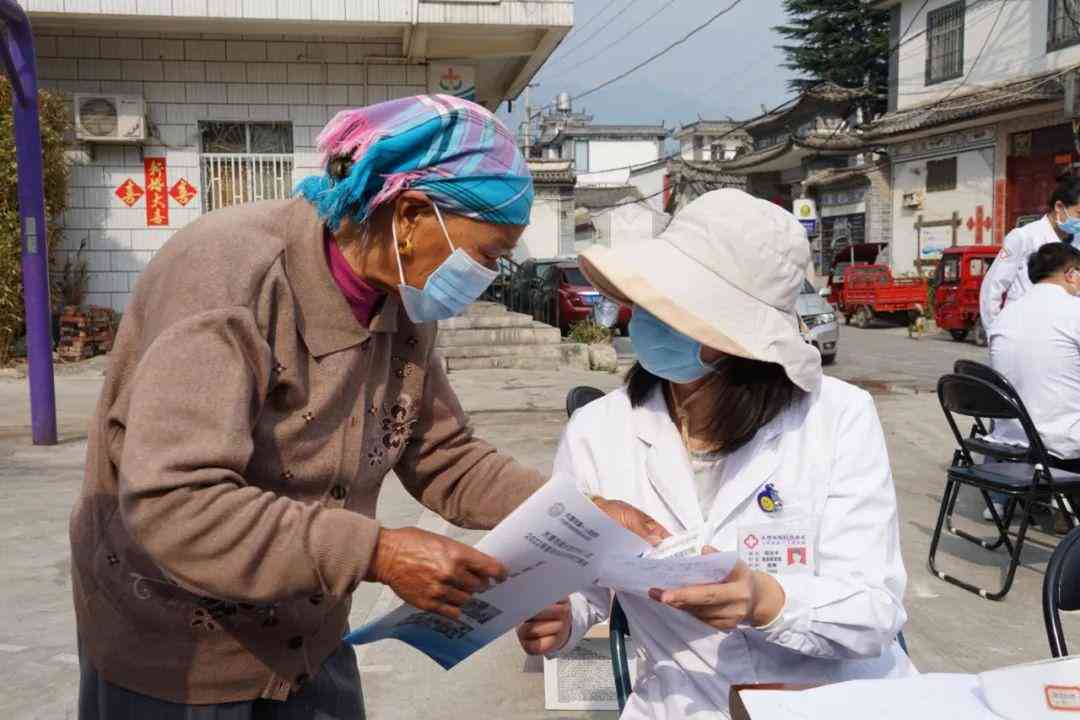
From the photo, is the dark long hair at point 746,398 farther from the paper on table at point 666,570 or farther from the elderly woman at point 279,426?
the elderly woman at point 279,426

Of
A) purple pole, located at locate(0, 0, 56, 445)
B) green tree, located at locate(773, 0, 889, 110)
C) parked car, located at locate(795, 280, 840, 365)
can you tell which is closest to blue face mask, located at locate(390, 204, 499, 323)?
purple pole, located at locate(0, 0, 56, 445)

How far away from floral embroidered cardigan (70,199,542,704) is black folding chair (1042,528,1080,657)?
1.43 meters

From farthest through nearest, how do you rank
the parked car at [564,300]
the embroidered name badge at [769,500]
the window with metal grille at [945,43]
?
the window with metal grille at [945,43]
the parked car at [564,300]
the embroidered name badge at [769,500]

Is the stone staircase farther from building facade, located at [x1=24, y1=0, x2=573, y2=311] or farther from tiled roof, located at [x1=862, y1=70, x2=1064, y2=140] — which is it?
tiled roof, located at [x1=862, y1=70, x2=1064, y2=140]

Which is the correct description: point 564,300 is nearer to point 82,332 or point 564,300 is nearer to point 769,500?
point 82,332

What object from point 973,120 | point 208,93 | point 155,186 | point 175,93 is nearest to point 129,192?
point 155,186

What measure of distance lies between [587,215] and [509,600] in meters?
47.4

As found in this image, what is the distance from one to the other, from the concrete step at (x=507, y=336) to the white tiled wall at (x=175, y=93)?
281 centimetres

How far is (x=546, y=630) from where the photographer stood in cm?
192

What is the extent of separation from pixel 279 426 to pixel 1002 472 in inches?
153

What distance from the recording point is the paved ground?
10.7ft

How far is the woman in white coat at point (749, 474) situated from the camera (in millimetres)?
1741

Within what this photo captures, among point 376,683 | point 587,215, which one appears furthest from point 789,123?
point 376,683

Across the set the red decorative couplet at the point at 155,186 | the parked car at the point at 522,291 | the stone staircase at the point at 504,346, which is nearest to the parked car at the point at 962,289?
the parked car at the point at 522,291
